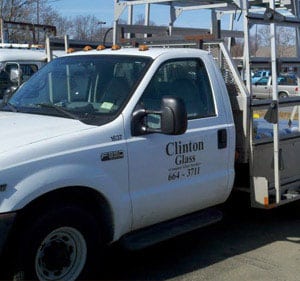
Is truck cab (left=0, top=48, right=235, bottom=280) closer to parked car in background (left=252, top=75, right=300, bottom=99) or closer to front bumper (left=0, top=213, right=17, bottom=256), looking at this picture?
front bumper (left=0, top=213, right=17, bottom=256)

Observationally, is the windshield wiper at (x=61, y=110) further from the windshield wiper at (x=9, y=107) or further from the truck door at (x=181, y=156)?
the truck door at (x=181, y=156)

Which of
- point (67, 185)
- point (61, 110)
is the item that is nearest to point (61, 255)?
point (67, 185)

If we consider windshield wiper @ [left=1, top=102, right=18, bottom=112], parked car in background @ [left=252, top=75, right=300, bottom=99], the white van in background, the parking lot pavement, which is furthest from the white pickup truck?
the white van in background

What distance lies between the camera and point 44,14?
44375 mm

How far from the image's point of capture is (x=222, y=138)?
5.16 meters

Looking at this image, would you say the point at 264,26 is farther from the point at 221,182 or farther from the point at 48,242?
the point at 48,242

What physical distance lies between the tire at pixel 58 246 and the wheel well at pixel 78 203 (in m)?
0.06

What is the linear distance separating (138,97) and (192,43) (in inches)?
60.0

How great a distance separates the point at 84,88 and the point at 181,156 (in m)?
1.01

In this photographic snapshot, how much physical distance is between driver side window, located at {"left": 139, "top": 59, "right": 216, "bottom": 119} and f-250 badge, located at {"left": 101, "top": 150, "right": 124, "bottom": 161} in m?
0.58

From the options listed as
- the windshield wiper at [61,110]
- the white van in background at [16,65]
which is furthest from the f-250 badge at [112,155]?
the white van in background at [16,65]

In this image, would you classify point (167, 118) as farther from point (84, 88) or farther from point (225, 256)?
point (225, 256)

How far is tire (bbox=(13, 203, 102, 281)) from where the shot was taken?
3898 mm

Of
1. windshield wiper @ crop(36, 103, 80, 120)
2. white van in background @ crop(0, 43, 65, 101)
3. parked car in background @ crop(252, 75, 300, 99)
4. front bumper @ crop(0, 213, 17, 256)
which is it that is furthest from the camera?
white van in background @ crop(0, 43, 65, 101)
